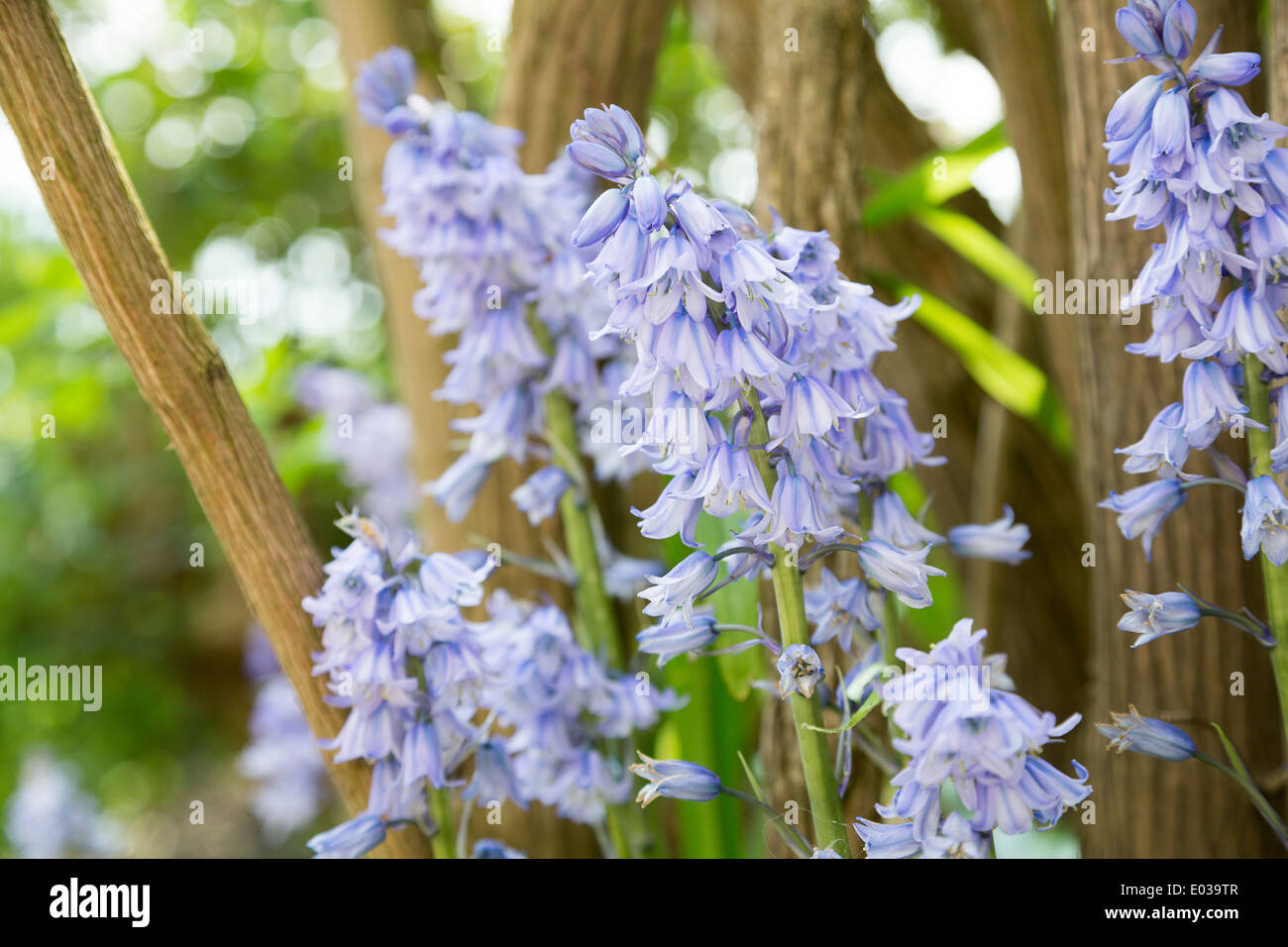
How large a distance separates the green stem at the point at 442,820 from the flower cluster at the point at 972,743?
0.35 m

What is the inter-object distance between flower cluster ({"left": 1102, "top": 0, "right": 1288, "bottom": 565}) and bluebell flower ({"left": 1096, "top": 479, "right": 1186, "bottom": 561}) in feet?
0.13

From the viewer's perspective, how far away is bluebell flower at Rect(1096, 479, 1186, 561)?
67 cm

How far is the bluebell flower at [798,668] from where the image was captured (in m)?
0.57

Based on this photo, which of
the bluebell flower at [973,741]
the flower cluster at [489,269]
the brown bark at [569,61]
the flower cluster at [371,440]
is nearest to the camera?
the bluebell flower at [973,741]

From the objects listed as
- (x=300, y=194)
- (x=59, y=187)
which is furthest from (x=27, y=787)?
(x=300, y=194)

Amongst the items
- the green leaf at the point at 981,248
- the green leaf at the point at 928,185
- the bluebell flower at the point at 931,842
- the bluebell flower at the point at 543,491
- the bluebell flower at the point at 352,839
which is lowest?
the bluebell flower at the point at 931,842

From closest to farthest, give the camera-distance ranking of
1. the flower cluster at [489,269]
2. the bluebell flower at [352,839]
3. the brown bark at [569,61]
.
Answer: the bluebell flower at [352,839]
the flower cluster at [489,269]
the brown bark at [569,61]

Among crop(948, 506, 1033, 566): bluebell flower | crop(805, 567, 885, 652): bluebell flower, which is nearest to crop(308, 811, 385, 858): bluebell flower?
crop(805, 567, 885, 652): bluebell flower

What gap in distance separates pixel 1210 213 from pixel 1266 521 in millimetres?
179

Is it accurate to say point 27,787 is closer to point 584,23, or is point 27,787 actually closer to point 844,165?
point 584,23

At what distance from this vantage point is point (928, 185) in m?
1.03

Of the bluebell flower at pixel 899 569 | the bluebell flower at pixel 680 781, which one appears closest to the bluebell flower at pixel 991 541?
the bluebell flower at pixel 899 569

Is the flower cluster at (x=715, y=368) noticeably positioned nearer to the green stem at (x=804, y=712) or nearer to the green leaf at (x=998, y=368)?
the green stem at (x=804, y=712)
